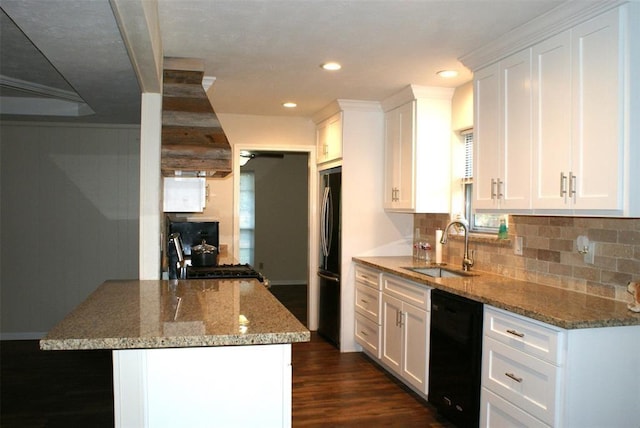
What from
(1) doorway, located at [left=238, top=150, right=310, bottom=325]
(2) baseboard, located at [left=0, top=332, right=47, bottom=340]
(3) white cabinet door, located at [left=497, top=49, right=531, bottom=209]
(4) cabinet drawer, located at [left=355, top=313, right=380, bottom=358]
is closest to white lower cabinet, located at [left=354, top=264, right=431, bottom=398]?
(4) cabinet drawer, located at [left=355, top=313, right=380, bottom=358]

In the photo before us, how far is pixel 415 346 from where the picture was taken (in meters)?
3.62

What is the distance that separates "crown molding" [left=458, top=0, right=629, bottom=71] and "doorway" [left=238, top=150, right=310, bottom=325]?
19.5 feet

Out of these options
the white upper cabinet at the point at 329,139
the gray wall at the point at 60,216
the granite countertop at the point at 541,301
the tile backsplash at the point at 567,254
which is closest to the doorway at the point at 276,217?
the gray wall at the point at 60,216

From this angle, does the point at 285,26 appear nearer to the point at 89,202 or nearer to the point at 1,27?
the point at 1,27

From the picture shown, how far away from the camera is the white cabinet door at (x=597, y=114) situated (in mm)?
2283

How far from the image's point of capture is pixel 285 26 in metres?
2.87

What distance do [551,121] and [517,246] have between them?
107cm

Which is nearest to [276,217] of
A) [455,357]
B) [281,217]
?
[281,217]

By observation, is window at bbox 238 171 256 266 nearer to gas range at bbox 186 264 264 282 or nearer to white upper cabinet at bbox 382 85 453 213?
white upper cabinet at bbox 382 85 453 213

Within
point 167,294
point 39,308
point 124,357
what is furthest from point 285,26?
point 39,308

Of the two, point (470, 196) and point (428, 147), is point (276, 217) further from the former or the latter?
point (470, 196)

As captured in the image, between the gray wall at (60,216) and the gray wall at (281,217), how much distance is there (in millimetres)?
3420

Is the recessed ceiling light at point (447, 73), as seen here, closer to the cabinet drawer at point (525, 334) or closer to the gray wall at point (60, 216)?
the cabinet drawer at point (525, 334)

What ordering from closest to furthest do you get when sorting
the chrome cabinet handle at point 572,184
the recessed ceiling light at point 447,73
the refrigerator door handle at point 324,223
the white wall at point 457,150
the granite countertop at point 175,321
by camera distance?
the granite countertop at point 175,321, the chrome cabinet handle at point 572,184, the recessed ceiling light at point 447,73, the white wall at point 457,150, the refrigerator door handle at point 324,223
